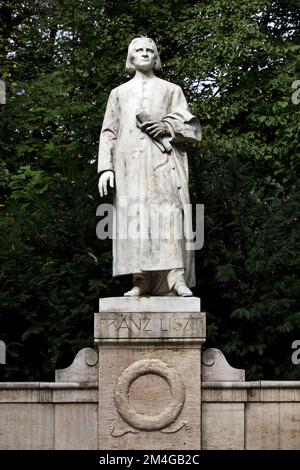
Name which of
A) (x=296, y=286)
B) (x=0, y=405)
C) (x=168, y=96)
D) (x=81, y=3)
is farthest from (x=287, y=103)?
(x=0, y=405)

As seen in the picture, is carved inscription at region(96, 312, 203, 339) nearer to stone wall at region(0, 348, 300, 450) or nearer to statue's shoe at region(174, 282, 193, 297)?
statue's shoe at region(174, 282, 193, 297)

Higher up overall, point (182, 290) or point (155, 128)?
point (155, 128)

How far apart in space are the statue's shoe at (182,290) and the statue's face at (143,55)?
2174mm

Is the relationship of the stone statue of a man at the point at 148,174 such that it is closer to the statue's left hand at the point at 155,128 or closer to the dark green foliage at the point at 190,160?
the statue's left hand at the point at 155,128

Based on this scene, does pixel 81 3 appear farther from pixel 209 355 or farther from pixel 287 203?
pixel 209 355

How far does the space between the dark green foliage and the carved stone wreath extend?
2.53 meters

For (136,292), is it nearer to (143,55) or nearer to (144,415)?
(144,415)

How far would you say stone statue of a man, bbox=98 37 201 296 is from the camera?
45.5ft

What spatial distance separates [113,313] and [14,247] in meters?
3.85

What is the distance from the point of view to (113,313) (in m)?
13.7

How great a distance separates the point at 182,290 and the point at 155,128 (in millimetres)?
1576

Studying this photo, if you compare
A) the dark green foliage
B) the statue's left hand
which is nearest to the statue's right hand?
the statue's left hand

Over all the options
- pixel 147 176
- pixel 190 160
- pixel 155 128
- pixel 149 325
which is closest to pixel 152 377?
pixel 149 325

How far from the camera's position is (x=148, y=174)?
14.0m
